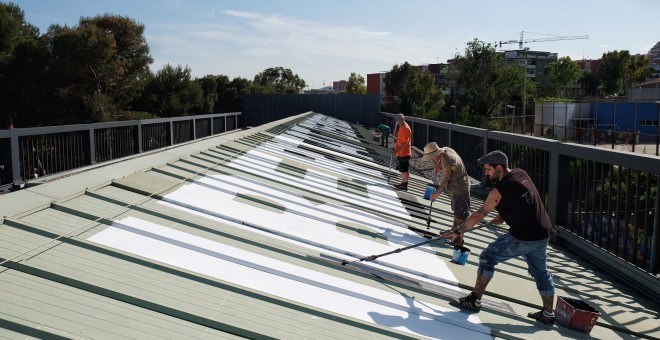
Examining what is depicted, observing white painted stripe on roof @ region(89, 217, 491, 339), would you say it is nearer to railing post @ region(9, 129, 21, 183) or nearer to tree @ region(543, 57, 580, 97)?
railing post @ region(9, 129, 21, 183)

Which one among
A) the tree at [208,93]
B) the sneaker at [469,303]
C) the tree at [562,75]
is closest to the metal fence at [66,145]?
the sneaker at [469,303]

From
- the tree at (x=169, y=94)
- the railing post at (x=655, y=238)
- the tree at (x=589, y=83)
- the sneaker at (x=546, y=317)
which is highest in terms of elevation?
the tree at (x=589, y=83)

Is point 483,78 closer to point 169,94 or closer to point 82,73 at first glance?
point 169,94

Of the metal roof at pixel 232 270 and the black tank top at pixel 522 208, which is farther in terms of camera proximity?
the black tank top at pixel 522 208

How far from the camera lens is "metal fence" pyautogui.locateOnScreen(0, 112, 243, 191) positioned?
7395mm

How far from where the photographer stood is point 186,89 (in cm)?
4459

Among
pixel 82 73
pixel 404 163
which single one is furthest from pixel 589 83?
pixel 404 163

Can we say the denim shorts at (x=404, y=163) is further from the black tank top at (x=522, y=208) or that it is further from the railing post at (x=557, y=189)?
the black tank top at (x=522, y=208)

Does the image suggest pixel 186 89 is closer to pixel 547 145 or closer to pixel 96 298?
pixel 547 145

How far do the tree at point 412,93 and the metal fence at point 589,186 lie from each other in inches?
1938

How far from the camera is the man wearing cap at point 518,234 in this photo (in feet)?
15.9

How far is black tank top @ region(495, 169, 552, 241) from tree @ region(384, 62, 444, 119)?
180ft

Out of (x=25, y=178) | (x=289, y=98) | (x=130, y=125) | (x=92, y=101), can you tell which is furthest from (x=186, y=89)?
(x=25, y=178)

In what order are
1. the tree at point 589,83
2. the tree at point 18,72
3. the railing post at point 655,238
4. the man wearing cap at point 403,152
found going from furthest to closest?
the tree at point 589,83 < the tree at point 18,72 < the man wearing cap at point 403,152 < the railing post at point 655,238
